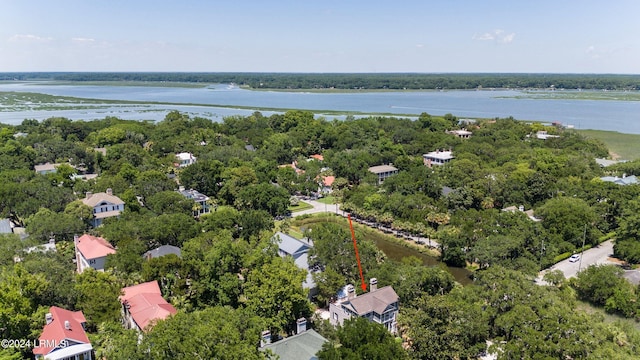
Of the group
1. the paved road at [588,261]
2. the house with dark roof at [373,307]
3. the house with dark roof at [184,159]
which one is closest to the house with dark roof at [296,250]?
the house with dark roof at [373,307]

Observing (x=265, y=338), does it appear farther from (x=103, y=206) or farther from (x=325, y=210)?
(x=325, y=210)

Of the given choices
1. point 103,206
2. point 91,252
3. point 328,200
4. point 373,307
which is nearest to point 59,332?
point 91,252

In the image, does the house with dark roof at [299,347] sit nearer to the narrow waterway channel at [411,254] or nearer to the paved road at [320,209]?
the narrow waterway channel at [411,254]

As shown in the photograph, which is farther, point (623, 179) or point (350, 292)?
point (623, 179)

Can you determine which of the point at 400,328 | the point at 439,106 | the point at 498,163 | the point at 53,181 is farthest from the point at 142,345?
the point at 439,106

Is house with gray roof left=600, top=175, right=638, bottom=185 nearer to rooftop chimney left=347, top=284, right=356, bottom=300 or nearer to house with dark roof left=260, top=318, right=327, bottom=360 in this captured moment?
rooftop chimney left=347, top=284, right=356, bottom=300
